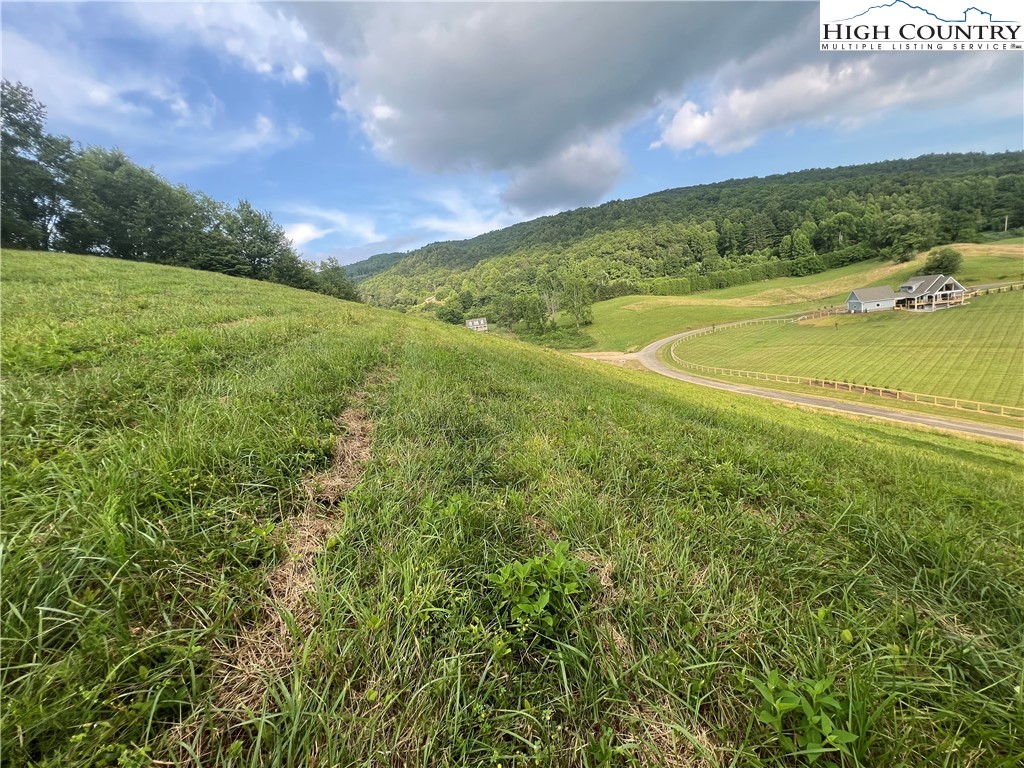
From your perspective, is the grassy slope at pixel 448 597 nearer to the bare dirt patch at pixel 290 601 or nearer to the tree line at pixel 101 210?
the bare dirt patch at pixel 290 601

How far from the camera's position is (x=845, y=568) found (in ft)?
9.09

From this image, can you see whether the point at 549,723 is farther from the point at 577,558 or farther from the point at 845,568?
the point at 845,568

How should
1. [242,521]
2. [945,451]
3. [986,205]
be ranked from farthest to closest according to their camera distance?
1. [986,205]
2. [945,451]
3. [242,521]

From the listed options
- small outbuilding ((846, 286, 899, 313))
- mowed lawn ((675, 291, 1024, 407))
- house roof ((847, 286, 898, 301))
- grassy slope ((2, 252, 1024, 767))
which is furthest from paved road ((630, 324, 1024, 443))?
house roof ((847, 286, 898, 301))

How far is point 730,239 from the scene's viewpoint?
117438 mm

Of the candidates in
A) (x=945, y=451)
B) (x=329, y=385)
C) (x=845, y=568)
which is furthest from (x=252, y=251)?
(x=945, y=451)

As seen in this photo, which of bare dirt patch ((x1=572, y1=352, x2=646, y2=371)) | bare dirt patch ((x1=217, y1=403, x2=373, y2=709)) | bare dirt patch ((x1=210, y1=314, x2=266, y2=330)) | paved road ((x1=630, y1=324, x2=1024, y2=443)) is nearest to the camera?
bare dirt patch ((x1=217, y1=403, x2=373, y2=709))

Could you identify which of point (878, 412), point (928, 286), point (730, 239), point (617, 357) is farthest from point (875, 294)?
point (730, 239)

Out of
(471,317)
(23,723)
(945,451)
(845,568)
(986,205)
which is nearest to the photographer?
(23,723)

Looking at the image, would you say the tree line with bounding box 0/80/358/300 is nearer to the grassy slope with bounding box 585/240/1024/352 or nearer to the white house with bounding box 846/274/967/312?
the grassy slope with bounding box 585/240/1024/352

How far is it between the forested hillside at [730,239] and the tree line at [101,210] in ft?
166

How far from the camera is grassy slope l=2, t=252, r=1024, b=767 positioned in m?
1.57

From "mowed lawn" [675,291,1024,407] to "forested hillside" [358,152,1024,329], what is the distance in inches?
1289

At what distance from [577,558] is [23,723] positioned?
257 centimetres
